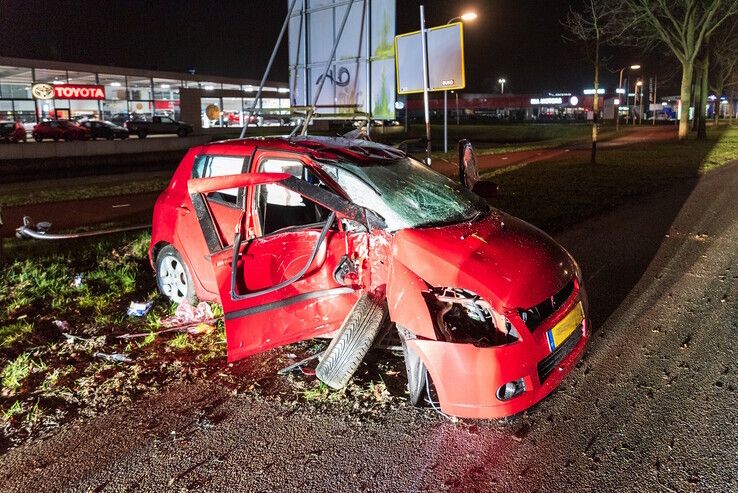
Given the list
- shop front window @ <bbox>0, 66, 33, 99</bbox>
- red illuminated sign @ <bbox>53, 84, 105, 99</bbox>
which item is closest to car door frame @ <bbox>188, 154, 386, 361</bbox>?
red illuminated sign @ <bbox>53, 84, 105, 99</bbox>

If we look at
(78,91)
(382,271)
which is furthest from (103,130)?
(382,271)

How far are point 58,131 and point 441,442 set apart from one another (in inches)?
1507

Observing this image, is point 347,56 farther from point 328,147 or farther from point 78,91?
point 78,91

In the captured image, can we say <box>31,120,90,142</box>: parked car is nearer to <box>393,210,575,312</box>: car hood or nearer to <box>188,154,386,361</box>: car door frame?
<box>188,154,386,361</box>: car door frame

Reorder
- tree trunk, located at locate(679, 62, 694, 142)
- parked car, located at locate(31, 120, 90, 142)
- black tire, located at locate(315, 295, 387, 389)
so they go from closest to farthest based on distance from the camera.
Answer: black tire, located at locate(315, 295, 387, 389)
tree trunk, located at locate(679, 62, 694, 142)
parked car, located at locate(31, 120, 90, 142)

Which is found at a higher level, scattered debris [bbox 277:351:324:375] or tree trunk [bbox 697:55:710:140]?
tree trunk [bbox 697:55:710:140]

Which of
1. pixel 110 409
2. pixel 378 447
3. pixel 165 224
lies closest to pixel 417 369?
pixel 378 447

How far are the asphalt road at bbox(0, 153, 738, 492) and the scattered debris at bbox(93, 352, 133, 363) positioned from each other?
744 mm

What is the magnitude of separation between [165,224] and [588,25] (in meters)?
26.7

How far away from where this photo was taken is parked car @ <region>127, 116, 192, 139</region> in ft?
137

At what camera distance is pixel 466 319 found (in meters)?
3.72

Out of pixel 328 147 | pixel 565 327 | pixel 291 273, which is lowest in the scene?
pixel 565 327

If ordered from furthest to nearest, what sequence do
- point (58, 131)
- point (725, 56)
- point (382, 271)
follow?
point (725, 56) → point (58, 131) → point (382, 271)

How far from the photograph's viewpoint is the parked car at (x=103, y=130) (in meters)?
37.6
